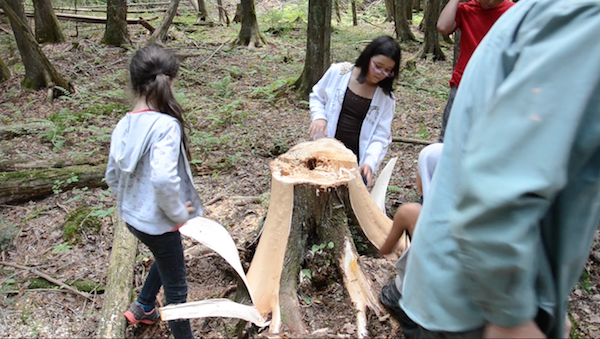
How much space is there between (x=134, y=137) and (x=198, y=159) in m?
3.23

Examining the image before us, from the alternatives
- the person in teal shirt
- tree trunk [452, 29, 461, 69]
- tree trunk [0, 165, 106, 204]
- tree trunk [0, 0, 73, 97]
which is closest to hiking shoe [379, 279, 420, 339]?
the person in teal shirt

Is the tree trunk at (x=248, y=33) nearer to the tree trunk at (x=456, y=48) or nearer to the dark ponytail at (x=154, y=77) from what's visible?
the tree trunk at (x=456, y=48)

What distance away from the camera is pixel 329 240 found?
9.07ft

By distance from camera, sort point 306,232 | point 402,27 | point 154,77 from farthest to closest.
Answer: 1. point 402,27
2. point 306,232
3. point 154,77

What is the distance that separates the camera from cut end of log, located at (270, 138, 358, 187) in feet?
8.91

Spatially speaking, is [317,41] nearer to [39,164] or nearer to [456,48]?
[456,48]

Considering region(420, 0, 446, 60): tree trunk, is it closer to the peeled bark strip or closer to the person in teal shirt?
the peeled bark strip

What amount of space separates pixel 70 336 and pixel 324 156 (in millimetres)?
2274

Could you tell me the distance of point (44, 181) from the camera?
445cm

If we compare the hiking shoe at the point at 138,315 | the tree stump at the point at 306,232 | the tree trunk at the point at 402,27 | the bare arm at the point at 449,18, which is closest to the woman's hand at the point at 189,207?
the tree stump at the point at 306,232

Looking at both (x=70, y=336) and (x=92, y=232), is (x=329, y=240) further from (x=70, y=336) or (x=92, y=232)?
(x=92, y=232)

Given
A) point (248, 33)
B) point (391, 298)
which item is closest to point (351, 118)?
point (391, 298)

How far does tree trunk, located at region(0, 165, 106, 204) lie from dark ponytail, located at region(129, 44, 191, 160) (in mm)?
2943

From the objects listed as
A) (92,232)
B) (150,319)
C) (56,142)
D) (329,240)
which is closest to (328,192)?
(329,240)
